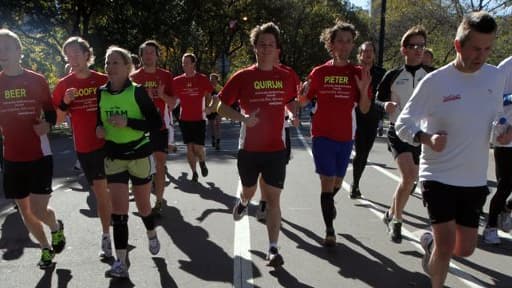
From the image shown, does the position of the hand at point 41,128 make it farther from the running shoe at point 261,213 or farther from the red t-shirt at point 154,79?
the running shoe at point 261,213

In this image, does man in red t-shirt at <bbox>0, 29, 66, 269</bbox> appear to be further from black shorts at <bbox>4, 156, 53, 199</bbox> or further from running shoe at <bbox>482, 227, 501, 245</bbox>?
running shoe at <bbox>482, 227, 501, 245</bbox>

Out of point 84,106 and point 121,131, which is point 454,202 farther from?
point 84,106

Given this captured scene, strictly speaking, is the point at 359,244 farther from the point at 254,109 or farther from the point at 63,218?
the point at 63,218

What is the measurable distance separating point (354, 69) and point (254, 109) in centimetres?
128

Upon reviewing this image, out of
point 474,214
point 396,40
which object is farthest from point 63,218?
point 396,40

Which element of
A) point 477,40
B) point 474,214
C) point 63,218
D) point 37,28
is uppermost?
point 37,28

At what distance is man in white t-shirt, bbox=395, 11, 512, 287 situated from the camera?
129 inches

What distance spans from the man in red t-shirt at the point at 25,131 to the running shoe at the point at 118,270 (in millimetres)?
768

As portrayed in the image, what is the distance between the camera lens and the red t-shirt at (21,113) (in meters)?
4.58

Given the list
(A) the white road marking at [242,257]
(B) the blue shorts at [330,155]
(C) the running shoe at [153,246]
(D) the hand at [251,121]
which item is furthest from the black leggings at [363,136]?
(C) the running shoe at [153,246]

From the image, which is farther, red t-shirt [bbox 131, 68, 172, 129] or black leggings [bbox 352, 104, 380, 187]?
black leggings [bbox 352, 104, 380, 187]

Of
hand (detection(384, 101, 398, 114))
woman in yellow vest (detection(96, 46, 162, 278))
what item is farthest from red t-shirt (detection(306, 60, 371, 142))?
woman in yellow vest (detection(96, 46, 162, 278))

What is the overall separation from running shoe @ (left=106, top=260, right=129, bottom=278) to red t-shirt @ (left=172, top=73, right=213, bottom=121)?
4.85 metres

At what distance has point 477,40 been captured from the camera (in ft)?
10.2
